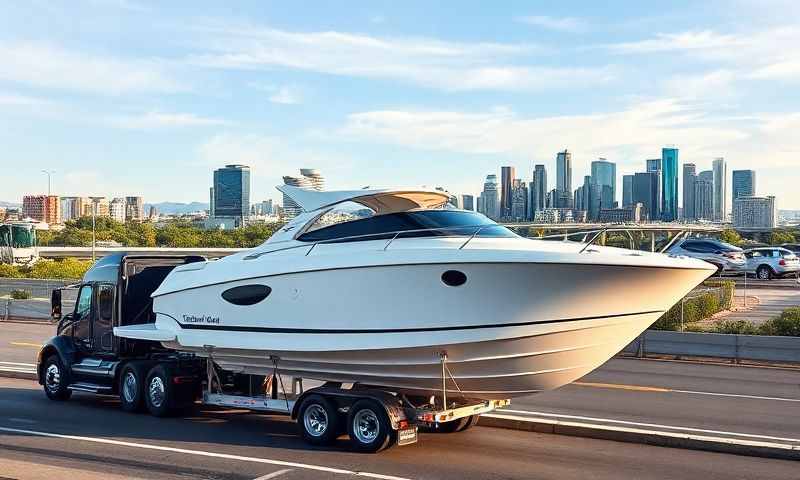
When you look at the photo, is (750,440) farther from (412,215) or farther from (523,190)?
(523,190)

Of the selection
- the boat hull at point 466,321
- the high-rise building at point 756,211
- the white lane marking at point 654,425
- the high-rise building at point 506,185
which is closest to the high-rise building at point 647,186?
the high-rise building at point 506,185

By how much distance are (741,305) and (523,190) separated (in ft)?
32.1

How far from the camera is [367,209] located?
12.0m

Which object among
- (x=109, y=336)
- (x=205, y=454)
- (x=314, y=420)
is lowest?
(x=205, y=454)

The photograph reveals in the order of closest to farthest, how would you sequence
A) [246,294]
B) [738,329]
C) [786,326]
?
[246,294] < [786,326] < [738,329]

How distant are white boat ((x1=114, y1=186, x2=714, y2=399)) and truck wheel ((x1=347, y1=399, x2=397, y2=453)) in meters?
0.40

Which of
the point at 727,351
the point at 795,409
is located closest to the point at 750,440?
the point at 795,409

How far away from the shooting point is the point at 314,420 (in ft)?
37.7

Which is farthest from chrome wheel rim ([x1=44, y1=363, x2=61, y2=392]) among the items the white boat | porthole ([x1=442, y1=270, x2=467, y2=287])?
porthole ([x1=442, y1=270, x2=467, y2=287])

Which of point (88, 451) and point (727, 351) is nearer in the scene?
point (88, 451)

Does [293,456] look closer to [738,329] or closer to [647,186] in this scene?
[738,329]

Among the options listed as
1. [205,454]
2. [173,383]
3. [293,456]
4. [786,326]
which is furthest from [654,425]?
[786,326]

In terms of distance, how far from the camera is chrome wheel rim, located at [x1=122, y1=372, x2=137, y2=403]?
13894mm

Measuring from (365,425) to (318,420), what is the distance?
766 millimetres
